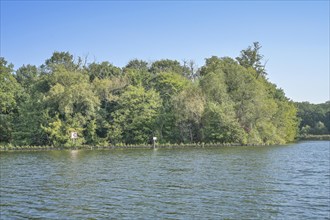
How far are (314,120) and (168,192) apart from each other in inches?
4226

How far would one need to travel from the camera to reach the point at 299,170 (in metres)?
30.2

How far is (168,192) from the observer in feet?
69.9

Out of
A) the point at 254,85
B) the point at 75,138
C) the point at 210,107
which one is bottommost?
the point at 75,138

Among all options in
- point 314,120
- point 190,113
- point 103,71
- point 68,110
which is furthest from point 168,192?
point 314,120

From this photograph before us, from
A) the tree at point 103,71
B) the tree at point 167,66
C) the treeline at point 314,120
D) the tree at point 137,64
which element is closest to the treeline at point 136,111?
the tree at point 103,71

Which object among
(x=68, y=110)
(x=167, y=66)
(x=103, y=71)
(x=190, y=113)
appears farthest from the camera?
(x=167, y=66)

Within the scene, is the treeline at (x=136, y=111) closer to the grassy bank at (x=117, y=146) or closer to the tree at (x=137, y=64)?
the grassy bank at (x=117, y=146)

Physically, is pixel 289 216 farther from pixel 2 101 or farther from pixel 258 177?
pixel 2 101

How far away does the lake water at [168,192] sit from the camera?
16.7 meters

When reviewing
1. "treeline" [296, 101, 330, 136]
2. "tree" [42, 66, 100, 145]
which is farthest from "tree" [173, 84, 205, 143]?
"treeline" [296, 101, 330, 136]

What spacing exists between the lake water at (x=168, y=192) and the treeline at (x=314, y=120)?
8570 cm

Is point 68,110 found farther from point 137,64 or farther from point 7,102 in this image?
point 137,64

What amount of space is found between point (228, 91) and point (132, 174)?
4741 centimetres

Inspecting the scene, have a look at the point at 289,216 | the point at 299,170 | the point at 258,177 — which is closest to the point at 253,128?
the point at 299,170
